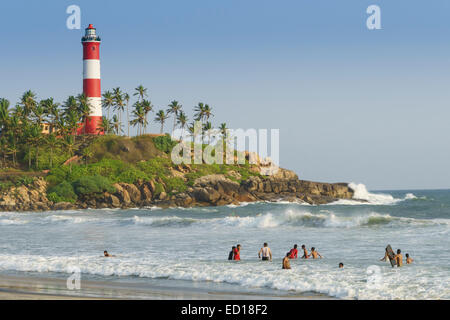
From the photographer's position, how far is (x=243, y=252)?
28.5m

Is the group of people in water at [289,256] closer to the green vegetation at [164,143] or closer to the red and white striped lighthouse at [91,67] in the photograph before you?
the red and white striped lighthouse at [91,67]

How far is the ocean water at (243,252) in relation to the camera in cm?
1897

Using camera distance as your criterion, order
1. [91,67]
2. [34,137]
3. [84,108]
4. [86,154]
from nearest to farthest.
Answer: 1. [34,137]
2. [91,67]
3. [86,154]
4. [84,108]

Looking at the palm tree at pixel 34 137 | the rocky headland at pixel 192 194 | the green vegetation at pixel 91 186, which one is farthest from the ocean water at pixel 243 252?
the palm tree at pixel 34 137

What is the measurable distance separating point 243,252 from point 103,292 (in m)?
11.9

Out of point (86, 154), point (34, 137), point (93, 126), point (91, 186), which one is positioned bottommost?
point (91, 186)

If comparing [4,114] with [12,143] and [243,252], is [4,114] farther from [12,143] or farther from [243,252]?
[243,252]

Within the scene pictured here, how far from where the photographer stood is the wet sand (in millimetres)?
16641

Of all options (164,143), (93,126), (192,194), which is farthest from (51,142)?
(192,194)

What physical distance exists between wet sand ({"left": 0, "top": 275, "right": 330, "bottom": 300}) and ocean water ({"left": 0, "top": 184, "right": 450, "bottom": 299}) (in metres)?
0.91

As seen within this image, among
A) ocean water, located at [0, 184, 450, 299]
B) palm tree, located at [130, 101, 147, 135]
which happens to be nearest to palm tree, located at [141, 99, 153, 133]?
palm tree, located at [130, 101, 147, 135]

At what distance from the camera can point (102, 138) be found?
90938mm
